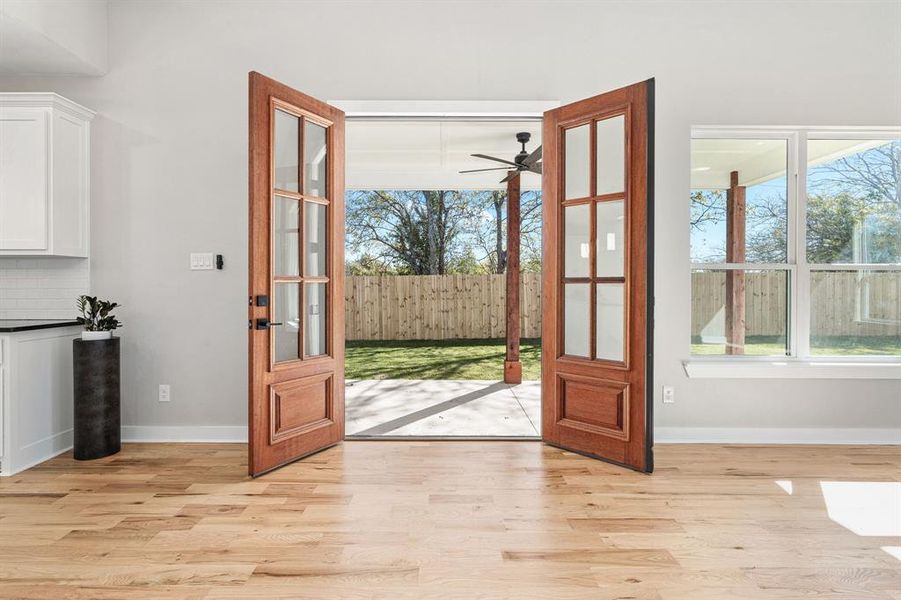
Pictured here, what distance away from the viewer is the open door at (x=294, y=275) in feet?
9.83

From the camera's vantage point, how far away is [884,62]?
3.66 m

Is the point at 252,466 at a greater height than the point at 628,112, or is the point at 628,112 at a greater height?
the point at 628,112

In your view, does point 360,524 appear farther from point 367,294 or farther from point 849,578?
point 367,294

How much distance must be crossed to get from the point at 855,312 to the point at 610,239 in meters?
2.08

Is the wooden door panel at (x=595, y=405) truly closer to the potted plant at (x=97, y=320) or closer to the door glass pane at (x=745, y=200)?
the door glass pane at (x=745, y=200)

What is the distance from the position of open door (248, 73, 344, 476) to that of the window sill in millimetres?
2600

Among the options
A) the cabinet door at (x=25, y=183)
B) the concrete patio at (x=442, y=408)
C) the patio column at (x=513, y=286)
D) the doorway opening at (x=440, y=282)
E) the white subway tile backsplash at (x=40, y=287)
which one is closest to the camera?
the cabinet door at (x=25, y=183)

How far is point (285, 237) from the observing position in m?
3.23

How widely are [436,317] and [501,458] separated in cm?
617

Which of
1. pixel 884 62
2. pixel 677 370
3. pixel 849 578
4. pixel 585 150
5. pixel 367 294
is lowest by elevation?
pixel 849 578

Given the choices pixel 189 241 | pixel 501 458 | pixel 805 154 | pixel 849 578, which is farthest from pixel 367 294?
pixel 849 578

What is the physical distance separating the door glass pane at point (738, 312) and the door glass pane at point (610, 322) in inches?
33.5

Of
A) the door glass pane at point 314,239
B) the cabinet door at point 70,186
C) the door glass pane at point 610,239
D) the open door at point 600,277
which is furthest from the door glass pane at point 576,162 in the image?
the cabinet door at point 70,186

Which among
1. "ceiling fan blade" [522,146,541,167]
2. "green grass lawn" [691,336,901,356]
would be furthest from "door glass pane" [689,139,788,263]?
"ceiling fan blade" [522,146,541,167]
